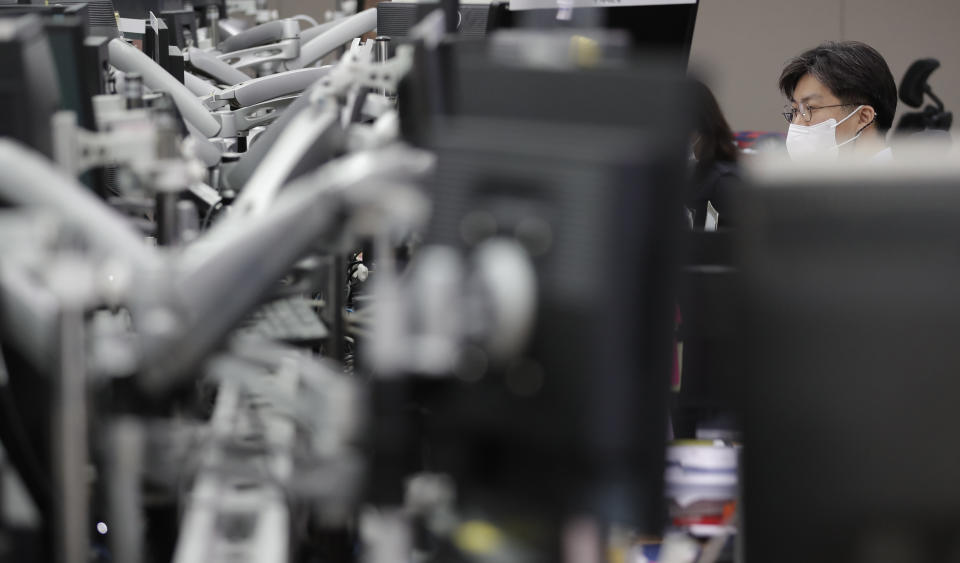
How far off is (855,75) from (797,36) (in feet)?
16.1

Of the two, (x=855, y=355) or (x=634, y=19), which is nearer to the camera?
(x=855, y=355)

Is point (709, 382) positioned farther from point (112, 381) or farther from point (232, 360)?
point (112, 381)

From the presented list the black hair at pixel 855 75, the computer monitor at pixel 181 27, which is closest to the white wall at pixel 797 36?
the computer monitor at pixel 181 27

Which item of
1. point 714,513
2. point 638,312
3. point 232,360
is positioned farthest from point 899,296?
point 232,360

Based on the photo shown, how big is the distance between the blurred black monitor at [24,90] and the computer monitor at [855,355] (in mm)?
628

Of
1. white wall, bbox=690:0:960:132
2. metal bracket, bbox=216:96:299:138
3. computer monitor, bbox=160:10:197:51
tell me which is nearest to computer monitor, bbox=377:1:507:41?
metal bracket, bbox=216:96:299:138

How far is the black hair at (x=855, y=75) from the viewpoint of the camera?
235 centimetres

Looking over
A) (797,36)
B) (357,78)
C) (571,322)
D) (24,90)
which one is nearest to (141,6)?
(357,78)

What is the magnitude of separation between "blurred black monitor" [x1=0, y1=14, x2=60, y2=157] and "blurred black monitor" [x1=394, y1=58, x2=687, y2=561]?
1.24 feet

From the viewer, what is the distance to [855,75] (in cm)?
234

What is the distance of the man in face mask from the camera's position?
234cm

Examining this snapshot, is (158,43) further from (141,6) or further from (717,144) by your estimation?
(141,6)

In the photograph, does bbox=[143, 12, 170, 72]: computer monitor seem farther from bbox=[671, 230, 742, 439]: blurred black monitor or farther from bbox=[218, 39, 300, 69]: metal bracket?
bbox=[671, 230, 742, 439]: blurred black monitor

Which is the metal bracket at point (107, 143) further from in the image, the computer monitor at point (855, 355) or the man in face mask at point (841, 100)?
the man in face mask at point (841, 100)
